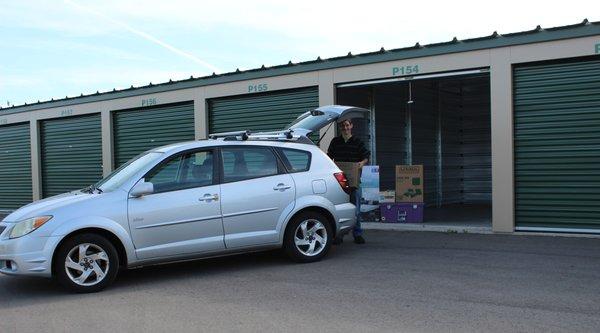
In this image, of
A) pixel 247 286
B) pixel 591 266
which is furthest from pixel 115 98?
pixel 591 266

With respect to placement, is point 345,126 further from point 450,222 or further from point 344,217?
point 450,222

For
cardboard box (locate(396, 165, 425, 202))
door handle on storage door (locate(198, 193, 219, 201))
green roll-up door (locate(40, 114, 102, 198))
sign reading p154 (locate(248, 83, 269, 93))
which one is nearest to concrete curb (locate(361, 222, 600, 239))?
cardboard box (locate(396, 165, 425, 202))

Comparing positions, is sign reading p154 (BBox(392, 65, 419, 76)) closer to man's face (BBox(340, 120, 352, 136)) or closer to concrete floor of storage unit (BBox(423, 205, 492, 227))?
man's face (BBox(340, 120, 352, 136))

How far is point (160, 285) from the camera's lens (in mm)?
6789

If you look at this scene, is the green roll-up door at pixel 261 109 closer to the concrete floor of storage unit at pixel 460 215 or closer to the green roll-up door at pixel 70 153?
the concrete floor of storage unit at pixel 460 215

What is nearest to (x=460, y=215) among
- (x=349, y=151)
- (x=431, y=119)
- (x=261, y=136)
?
(x=431, y=119)

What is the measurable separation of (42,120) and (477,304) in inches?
642

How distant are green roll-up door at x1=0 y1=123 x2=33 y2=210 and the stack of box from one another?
1235 centimetres

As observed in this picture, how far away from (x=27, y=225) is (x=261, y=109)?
777 centimetres

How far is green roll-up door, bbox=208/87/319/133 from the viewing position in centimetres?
1289

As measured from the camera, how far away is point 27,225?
6.32 meters

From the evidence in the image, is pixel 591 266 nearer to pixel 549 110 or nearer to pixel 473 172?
pixel 549 110

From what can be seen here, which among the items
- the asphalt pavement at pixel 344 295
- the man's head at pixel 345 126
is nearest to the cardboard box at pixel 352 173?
the man's head at pixel 345 126

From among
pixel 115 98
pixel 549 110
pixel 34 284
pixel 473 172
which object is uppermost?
pixel 115 98
